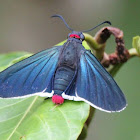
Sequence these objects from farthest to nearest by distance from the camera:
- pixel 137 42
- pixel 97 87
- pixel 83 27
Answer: pixel 83 27 < pixel 137 42 < pixel 97 87

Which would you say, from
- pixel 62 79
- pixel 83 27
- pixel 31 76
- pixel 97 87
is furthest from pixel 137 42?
pixel 83 27

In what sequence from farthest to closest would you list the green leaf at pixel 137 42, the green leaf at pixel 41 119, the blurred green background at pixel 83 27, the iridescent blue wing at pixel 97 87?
the blurred green background at pixel 83 27
the green leaf at pixel 137 42
the iridescent blue wing at pixel 97 87
the green leaf at pixel 41 119

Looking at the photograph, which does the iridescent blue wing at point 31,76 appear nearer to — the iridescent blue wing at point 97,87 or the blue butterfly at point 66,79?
the blue butterfly at point 66,79

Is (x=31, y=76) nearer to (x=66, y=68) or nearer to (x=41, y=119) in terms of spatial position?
(x=66, y=68)

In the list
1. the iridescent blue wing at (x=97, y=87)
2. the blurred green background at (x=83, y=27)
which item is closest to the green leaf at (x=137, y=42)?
the iridescent blue wing at (x=97, y=87)

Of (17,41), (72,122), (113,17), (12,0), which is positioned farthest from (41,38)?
(72,122)

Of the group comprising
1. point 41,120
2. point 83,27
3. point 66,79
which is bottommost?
point 83,27
